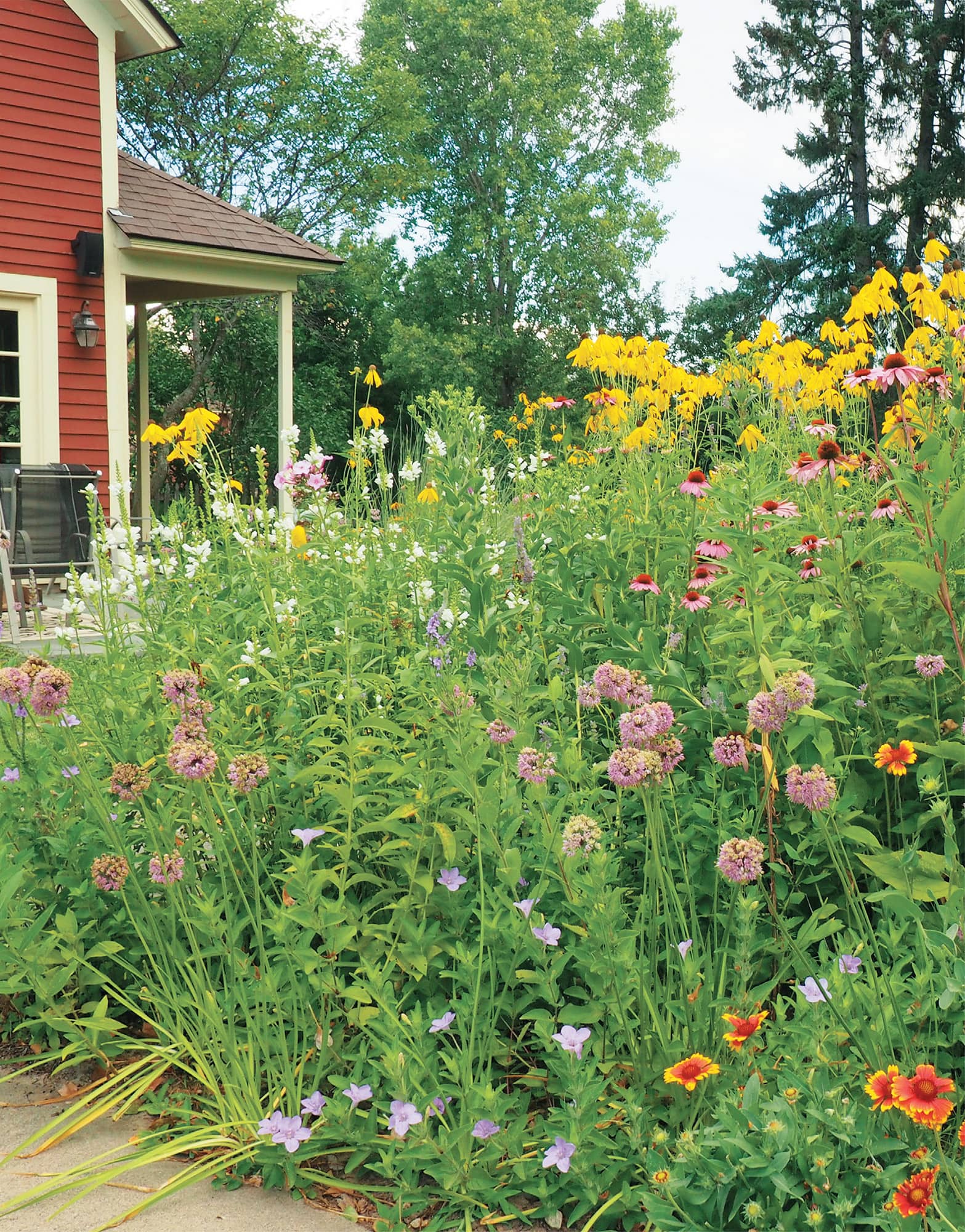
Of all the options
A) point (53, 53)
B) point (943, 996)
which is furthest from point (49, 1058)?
point (53, 53)

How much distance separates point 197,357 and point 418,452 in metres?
15.3

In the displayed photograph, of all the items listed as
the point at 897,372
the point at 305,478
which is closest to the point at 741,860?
the point at 897,372

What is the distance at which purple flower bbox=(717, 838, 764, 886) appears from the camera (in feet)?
4.96

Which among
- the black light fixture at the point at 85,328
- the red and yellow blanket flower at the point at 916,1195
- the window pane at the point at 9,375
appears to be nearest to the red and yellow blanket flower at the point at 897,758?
the red and yellow blanket flower at the point at 916,1195

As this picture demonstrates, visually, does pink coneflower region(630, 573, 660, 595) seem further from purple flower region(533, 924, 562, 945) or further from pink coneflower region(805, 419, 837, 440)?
purple flower region(533, 924, 562, 945)

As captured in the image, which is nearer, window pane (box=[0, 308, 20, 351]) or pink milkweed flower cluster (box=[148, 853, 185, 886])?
pink milkweed flower cluster (box=[148, 853, 185, 886])

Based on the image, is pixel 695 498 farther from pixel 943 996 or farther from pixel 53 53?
pixel 53 53

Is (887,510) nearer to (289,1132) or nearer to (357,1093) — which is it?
(357,1093)

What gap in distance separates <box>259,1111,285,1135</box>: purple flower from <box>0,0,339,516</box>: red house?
7.81 m

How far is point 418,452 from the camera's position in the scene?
5.23m

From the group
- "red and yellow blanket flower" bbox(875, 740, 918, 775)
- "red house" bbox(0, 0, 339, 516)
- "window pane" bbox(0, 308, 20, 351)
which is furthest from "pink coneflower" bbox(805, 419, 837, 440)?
"window pane" bbox(0, 308, 20, 351)

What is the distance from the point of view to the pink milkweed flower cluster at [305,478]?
3.21m

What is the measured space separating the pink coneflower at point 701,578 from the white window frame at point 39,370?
7.63 m

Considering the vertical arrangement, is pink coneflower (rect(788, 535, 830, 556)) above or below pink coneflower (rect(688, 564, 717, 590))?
above
